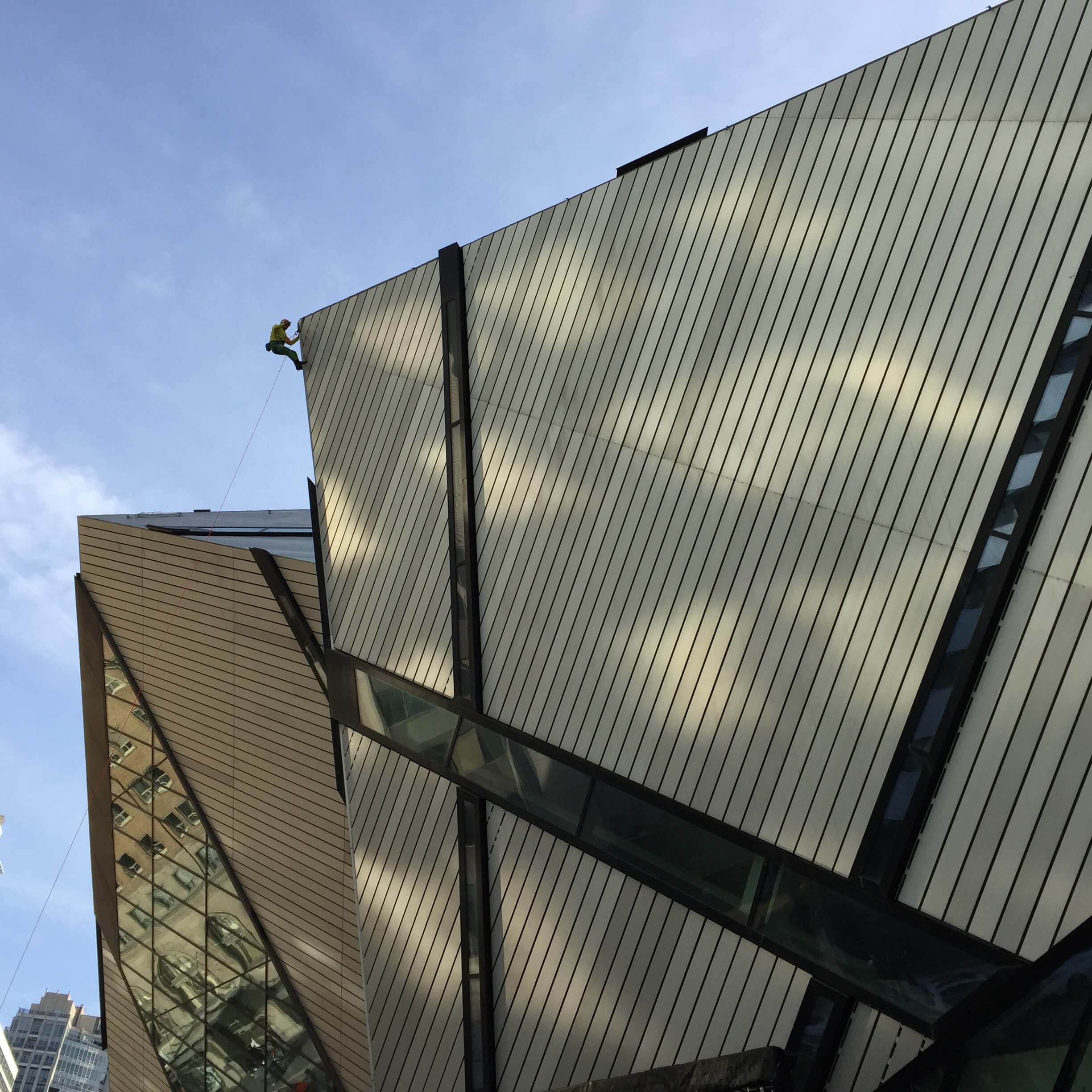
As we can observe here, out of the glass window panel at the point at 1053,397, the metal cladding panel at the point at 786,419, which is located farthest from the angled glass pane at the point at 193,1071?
the glass window panel at the point at 1053,397

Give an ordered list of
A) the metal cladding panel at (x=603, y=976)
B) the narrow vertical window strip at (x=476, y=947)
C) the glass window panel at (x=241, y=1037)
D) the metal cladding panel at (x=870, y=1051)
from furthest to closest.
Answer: the glass window panel at (x=241, y=1037) → the narrow vertical window strip at (x=476, y=947) → the metal cladding panel at (x=603, y=976) → the metal cladding panel at (x=870, y=1051)

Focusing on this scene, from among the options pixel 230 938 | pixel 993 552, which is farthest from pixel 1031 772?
pixel 230 938

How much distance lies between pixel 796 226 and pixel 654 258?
77.0 inches

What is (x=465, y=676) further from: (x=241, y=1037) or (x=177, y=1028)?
(x=177, y=1028)

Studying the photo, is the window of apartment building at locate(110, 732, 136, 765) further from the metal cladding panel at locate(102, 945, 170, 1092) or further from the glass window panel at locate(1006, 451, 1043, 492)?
the glass window panel at locate(1006, 451, 1043, 492)

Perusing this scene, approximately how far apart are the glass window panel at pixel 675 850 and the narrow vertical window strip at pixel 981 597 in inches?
52.7

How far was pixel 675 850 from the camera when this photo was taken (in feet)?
33.2

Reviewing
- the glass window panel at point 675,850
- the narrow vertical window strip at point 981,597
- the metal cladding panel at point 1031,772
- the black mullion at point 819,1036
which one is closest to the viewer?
the metal cladding panel at point 1031,772

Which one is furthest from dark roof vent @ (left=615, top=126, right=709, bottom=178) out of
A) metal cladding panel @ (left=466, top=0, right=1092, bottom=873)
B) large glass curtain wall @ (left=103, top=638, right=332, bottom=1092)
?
large glass curtain wall @ (left=103, top=638, right=332, bottom=1092)

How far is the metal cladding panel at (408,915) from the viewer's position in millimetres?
12586

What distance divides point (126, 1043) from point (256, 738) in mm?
12141

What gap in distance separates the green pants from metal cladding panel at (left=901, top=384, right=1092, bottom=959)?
12.6 m

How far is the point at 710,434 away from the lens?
1084cm

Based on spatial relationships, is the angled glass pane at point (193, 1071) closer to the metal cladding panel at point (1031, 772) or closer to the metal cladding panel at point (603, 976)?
the metal cladding panel at point (603, 976)
